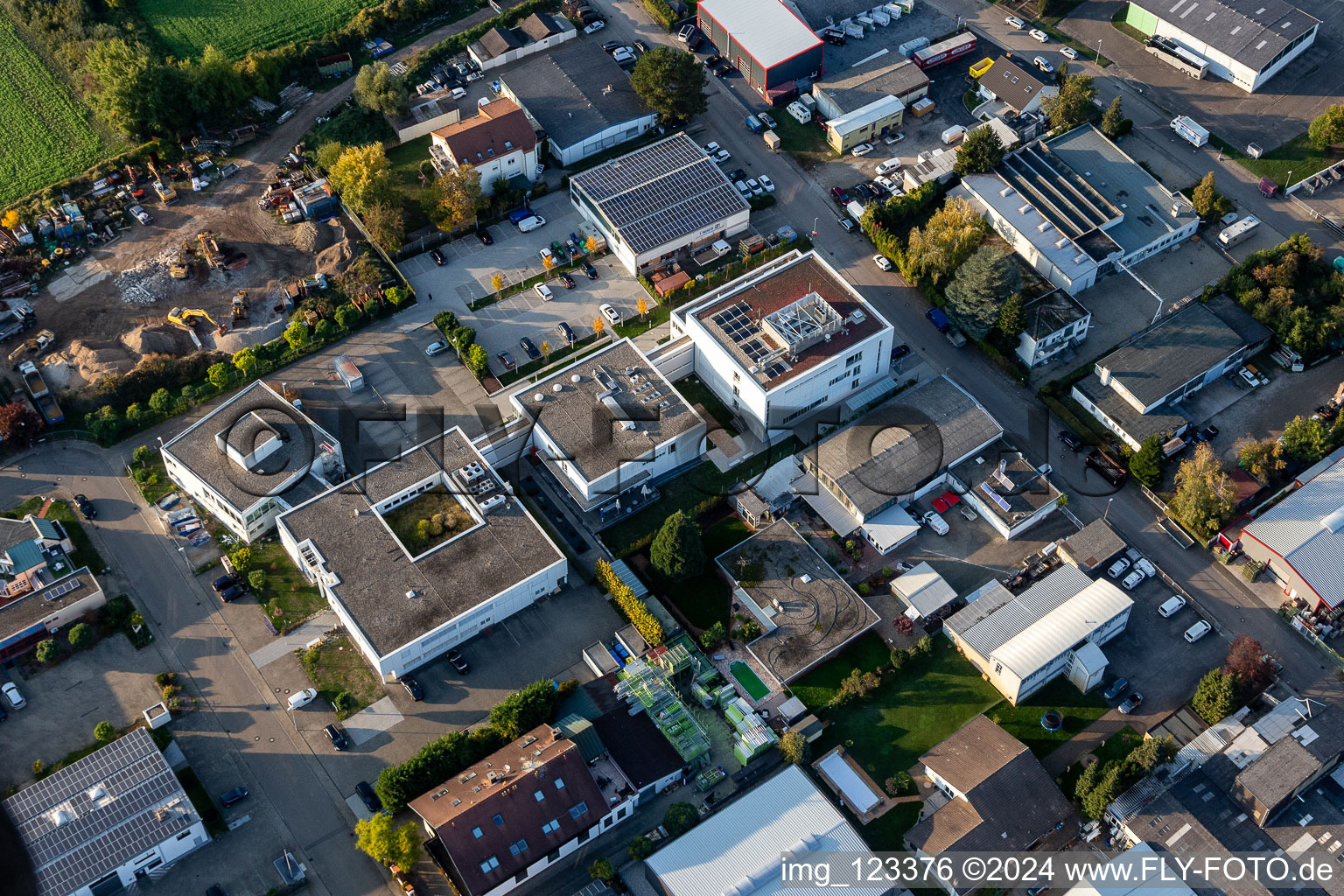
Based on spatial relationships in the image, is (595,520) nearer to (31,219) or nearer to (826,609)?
(826,609)

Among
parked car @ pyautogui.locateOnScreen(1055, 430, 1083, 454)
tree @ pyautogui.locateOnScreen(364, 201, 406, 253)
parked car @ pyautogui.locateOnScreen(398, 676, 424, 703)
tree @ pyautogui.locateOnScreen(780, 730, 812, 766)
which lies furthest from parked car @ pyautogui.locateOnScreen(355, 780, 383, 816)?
parked car @ pyautogui.locateOnScreen(1055, 430, 1083, 454)

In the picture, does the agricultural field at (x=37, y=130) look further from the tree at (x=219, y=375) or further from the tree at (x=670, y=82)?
the tree at (x=670, y=82)

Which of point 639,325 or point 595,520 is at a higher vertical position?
point 639,325

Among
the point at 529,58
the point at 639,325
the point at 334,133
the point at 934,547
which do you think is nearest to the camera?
the point at 934,547

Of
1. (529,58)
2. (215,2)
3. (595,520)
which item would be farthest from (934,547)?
(215,2)

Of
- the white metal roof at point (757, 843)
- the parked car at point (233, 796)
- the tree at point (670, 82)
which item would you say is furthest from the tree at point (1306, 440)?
the parked car at point (233, 796)

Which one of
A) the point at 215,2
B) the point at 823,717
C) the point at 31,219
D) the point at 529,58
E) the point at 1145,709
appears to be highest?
the point at 215,2
